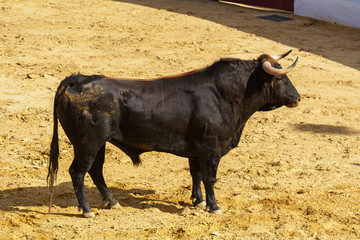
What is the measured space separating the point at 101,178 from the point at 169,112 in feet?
3.60

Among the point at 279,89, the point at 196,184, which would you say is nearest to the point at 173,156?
the point at 196,184

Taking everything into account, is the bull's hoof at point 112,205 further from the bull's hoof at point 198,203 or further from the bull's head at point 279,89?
the bull's head at point 279,89

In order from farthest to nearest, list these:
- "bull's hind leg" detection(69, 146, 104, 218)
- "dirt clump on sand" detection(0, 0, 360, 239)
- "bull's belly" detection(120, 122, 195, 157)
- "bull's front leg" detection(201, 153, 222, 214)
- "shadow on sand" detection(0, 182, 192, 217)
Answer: "shadow on sand" detection(0, 182, 192, 217) < "bull's front leg" detection(201, 153, 222, 214) < "dirt clump on sand" detection(0, 0, 360, 239) < "bull's belly" detection(120, 122, 195, 157) < "bull's hind leg" detection(69, 146, 104, 218)

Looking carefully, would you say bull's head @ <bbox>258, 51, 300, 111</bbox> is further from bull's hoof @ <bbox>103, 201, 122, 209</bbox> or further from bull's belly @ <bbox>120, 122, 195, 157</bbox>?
bull's hoof @ <bbox>103, 201, 122, 209</bbox>

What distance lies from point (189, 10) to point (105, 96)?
1113 cm

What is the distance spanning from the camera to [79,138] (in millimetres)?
6867

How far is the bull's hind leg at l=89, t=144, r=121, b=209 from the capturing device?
7.36m

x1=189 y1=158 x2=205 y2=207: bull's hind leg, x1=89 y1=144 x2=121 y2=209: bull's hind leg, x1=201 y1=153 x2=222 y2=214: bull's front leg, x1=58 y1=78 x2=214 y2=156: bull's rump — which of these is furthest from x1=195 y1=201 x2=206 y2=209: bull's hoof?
x1=89 y1=144 x2=121 y2=209: bull's hind leg

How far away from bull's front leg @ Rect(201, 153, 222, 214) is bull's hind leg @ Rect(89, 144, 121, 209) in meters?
1.00

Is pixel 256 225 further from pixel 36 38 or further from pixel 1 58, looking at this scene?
pixel 36 38

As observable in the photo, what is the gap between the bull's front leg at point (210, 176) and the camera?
286 inches

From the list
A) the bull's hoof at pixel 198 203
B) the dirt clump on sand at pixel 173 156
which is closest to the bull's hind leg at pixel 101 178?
the dirt clump on sand at pixel 173 156

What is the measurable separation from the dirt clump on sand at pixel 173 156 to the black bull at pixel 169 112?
50cm

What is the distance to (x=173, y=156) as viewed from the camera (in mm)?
9203
